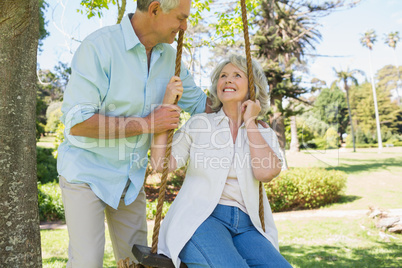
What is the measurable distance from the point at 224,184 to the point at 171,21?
95 cm

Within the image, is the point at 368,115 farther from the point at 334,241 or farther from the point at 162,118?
the point at 162,118

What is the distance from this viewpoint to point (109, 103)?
198cm

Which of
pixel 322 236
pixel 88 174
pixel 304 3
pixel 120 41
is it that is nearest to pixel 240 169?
pixel 88 174

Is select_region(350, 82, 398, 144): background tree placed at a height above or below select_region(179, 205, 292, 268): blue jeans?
above

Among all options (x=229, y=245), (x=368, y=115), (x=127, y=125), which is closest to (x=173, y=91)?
(x=127, y=125)

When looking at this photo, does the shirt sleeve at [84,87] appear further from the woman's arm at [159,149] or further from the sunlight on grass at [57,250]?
the sunlight on grass at [57,250]

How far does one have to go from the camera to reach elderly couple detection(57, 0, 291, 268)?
187cm

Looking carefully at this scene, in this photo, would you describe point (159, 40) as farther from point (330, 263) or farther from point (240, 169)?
point (330, 263)

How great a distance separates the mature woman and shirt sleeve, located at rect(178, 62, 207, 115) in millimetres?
186

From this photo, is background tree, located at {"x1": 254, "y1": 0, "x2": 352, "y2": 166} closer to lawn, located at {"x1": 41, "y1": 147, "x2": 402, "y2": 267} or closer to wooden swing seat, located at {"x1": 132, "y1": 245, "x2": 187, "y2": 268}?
lawn, located at {"x1": 41, "y1": 147, "x2": 402, "y2": 267}

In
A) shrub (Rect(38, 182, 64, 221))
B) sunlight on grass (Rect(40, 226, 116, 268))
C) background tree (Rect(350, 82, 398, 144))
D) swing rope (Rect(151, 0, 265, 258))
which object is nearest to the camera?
swing rope (Rect(151, 0, 265, 258))

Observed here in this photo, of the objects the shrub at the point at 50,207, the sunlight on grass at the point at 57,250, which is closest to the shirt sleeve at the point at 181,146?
the sunlight on grass at the point at 57,250

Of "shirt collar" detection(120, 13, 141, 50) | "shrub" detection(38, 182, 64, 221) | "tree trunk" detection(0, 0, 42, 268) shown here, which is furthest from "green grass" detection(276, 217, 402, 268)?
"shrub" detection(38, 182, 64, 221)

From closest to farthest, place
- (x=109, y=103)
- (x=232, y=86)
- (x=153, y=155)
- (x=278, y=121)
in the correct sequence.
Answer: (x=109, y=103)
(x=153, y=155)
(x=232, y=86)
(x=278, y=121)
